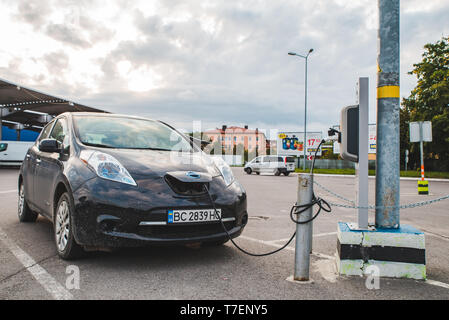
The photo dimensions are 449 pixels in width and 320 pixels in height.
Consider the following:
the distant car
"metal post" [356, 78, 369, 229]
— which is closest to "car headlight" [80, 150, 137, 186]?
"metal post" [356, 78, 369, 229]

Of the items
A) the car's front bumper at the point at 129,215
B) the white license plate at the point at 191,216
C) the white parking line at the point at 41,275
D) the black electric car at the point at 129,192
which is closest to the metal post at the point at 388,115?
the black electric car at the point at 129,192

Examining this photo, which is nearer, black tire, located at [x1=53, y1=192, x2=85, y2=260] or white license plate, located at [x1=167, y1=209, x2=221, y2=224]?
white license plate, located at [x1=167, y1=209, x2=221, y2=224]

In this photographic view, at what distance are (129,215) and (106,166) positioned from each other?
0.56 m

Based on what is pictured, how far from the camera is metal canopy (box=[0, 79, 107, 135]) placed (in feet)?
83.4

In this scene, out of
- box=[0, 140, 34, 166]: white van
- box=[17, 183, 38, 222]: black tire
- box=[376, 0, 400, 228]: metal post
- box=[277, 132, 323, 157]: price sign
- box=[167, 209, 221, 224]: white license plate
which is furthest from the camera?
box=[277, 132, 323, 157]: price sign

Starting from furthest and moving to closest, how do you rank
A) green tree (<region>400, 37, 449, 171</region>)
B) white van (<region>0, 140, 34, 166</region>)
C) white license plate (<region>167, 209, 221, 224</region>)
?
green tree (<region>400, 37, 449, 171</region>) → white van (<region>0, 140, 34, 166</region>) → white license plate (<region>167, 209, 221, 224</region>)

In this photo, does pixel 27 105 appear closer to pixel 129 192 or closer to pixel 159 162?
pixel 159 162

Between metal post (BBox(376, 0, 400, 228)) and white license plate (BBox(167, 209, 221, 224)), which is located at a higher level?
metal post (BBox(376, 0, 400, 228))

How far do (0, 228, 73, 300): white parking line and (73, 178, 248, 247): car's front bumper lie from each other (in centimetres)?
40

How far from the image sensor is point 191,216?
3408mm

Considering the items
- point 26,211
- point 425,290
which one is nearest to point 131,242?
point 425,290

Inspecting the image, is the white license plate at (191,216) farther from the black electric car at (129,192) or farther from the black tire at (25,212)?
the black tire at (25,212)

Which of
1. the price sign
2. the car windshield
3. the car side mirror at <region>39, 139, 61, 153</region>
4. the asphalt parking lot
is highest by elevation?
the price sign

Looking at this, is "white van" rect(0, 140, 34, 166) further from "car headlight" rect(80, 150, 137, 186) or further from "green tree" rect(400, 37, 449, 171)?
"green tree" rect(400, 37, 449, 171)
